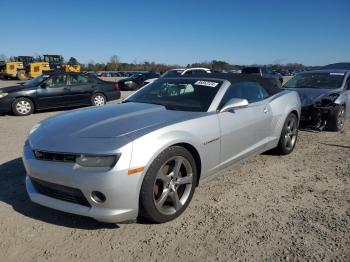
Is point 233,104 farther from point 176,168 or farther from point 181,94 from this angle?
point 176,168

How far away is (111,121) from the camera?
3.37 metres

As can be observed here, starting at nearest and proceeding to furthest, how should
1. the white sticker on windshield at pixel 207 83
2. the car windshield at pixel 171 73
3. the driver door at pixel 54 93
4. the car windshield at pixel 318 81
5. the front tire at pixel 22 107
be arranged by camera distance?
the white sticker on windshield at pixel 207 83 → the car windshield at pixel 318 81 → the front tire at pixel 22 107 → the driver door at pixel 54 93 → the car windshield at pixel 171 73

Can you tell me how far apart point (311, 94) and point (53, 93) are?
790cm

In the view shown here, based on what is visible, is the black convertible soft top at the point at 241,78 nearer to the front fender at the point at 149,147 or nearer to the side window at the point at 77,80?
the front fender at the point at 149,147

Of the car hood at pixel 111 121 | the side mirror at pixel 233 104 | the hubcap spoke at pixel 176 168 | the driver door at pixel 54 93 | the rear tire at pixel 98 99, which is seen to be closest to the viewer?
the car hood at pixel 111 121

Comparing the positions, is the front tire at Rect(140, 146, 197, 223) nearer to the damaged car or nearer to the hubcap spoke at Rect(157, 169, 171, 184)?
the hubcap spoke at Rect(157, 169, 171, 184)

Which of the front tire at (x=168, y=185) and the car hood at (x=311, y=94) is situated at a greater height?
the car hood at (x=311, y=94)

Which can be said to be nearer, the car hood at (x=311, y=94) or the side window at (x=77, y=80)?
the car hood at (x=311, y=94)

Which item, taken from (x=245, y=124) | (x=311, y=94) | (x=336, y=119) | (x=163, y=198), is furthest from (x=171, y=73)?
(x=163, y=198)

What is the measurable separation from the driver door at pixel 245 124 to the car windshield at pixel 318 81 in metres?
3.75

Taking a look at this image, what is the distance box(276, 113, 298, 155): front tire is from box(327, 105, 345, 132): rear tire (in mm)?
1973

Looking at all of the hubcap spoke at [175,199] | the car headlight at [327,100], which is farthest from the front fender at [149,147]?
the car headlight at [327,100]

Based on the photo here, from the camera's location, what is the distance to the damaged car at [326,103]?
7.14 m

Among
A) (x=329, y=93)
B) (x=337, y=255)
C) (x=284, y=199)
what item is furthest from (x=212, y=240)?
(x=329, y=93)
